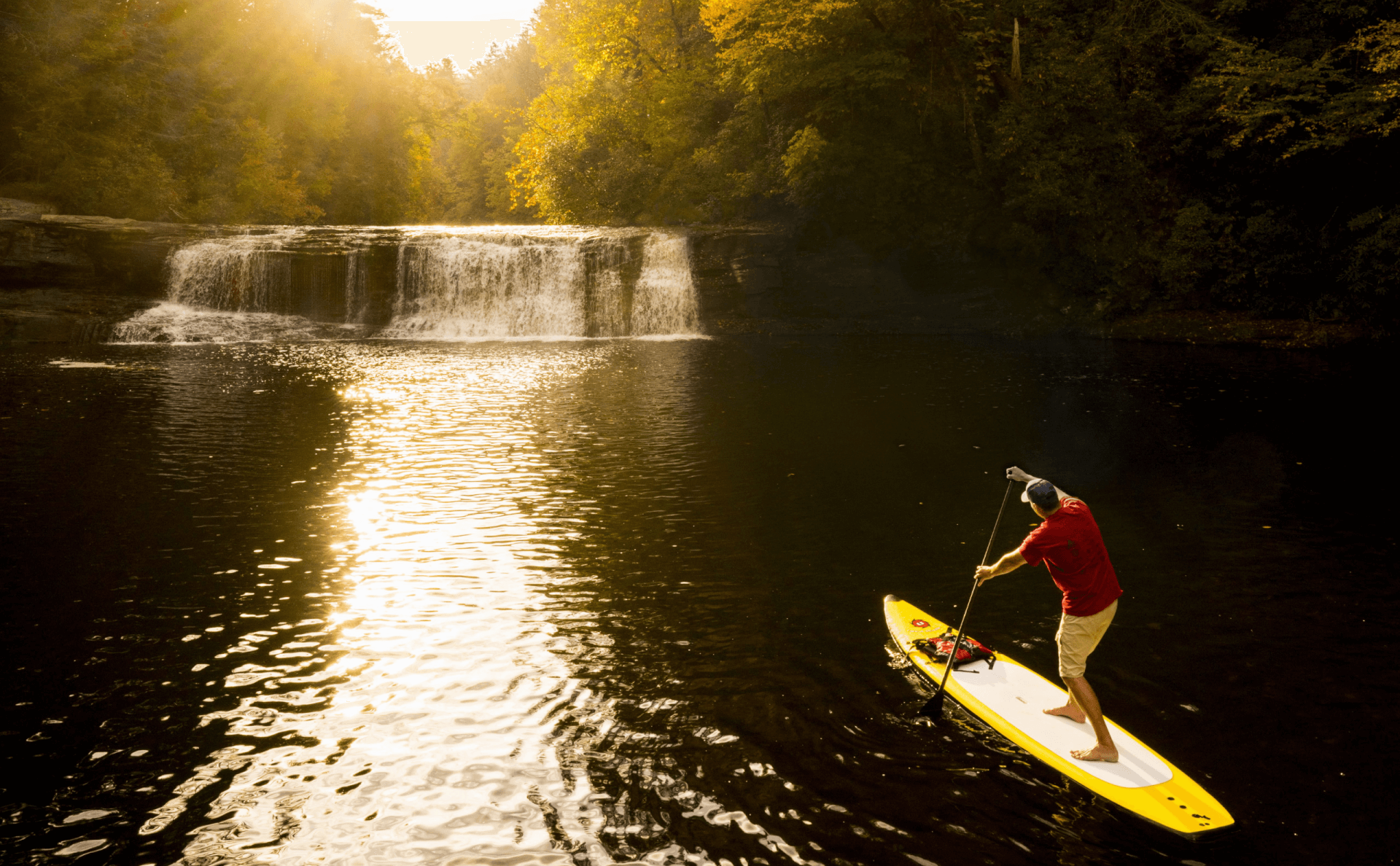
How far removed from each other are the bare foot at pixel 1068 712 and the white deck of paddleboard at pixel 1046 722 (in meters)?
0.03

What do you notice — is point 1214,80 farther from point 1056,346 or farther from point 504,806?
point 504,806

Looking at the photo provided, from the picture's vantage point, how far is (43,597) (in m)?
9.28

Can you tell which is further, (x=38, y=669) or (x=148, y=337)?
(x=148, y=337)

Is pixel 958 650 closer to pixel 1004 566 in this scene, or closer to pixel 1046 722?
pixel 1046 722

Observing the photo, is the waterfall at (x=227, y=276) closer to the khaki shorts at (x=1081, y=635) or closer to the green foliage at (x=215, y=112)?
the green foliage at (x=215, y=112)

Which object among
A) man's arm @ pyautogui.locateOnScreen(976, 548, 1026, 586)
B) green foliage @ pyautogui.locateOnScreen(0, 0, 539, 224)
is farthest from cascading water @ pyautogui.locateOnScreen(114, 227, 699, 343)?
man's arm @ pyautogui.locateOnScreen(976, 548, 1026, 586)

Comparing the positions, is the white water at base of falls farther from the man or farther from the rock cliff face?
the man

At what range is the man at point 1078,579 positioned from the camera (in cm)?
633

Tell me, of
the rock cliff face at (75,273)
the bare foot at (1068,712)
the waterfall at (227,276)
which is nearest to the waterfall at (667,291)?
the waterfall at (227,276)

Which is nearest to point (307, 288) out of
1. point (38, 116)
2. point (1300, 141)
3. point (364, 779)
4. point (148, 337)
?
point (148, 337)

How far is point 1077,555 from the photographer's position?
6375 millimetres

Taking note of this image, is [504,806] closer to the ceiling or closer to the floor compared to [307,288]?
closer to the floor

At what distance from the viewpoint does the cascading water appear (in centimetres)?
3378

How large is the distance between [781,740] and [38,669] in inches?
265
